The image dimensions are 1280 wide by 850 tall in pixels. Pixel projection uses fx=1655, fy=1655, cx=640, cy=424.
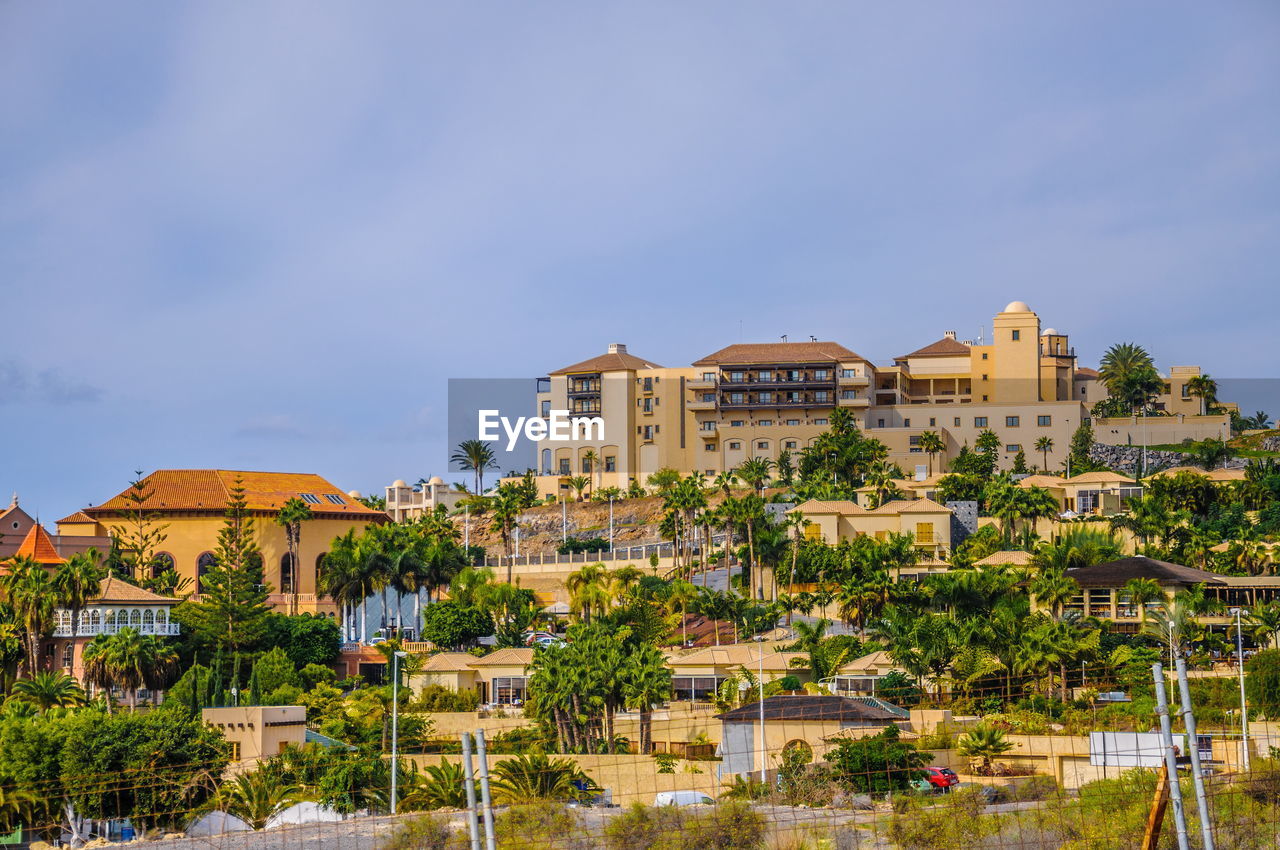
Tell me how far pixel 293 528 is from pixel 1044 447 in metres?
48.1

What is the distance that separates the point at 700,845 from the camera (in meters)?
31.0

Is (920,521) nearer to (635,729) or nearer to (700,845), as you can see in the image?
(635,729)

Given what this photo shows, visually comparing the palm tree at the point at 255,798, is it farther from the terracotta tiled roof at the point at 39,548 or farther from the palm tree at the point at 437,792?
the terracotta tiled roof at the point at 39,548

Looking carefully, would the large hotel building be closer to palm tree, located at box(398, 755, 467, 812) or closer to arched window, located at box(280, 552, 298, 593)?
arched window, located at box(280, 552, 298, 593)

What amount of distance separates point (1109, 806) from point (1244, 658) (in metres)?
25.8

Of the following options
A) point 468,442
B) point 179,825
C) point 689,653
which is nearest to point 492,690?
point 689,653

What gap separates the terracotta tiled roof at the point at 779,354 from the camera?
111 metres

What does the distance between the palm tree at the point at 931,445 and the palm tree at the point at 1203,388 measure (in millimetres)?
20743

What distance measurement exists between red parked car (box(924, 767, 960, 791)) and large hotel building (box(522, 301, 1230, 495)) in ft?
210

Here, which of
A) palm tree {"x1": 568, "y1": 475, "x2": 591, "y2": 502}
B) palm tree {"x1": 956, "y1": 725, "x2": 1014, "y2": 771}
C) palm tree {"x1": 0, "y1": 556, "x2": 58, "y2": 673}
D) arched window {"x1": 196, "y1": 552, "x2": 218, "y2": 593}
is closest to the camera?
palm tree {"x1": 956, "y1": 725, "x2": 1014, "y2": 771}

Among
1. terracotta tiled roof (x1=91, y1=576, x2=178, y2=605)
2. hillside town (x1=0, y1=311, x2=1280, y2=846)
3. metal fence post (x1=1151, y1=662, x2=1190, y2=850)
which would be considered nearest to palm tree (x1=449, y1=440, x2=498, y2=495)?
hillside town (x1=0, y1=311, x2=1280, y2=846)

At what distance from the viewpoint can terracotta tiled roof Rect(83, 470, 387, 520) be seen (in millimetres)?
81312

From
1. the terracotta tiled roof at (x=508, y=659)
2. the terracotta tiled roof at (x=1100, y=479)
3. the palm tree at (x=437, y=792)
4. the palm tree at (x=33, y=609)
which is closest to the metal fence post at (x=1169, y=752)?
the palm tree at (x=437, y=792)

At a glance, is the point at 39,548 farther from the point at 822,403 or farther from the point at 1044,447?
the point at 1044,447
